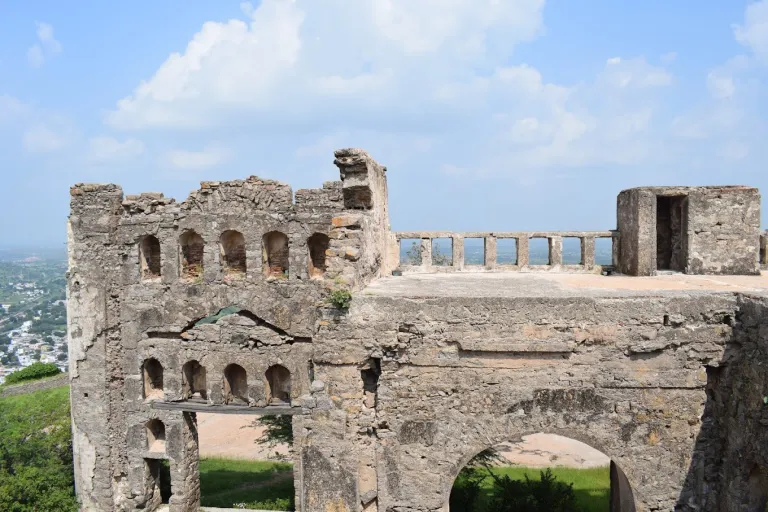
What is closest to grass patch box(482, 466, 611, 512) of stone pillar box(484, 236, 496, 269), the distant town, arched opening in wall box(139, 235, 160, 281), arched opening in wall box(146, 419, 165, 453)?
stone pillar box(484, 236, 496, 269)

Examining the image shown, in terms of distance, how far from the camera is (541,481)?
1383cm

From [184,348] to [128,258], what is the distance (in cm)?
341

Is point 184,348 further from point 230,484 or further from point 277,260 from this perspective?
point 230,484

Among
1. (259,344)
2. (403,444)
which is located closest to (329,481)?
(403,444)

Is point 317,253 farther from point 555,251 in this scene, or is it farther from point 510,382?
point 510,382

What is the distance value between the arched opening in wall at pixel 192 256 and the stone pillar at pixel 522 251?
10186 mm

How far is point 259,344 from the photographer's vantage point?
16.6 meters

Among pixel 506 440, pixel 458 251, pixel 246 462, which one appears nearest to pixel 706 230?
pixel 458 251

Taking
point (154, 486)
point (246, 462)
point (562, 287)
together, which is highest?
point (562, 287)

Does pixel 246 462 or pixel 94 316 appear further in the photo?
pixel 246 462

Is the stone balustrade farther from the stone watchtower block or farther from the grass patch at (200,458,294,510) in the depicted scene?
the grass patch at (200,458,294,510)

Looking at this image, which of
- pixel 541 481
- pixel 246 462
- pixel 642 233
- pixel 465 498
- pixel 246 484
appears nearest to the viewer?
pixel 642 233

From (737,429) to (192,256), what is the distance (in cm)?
1547

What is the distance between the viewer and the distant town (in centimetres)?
4984
